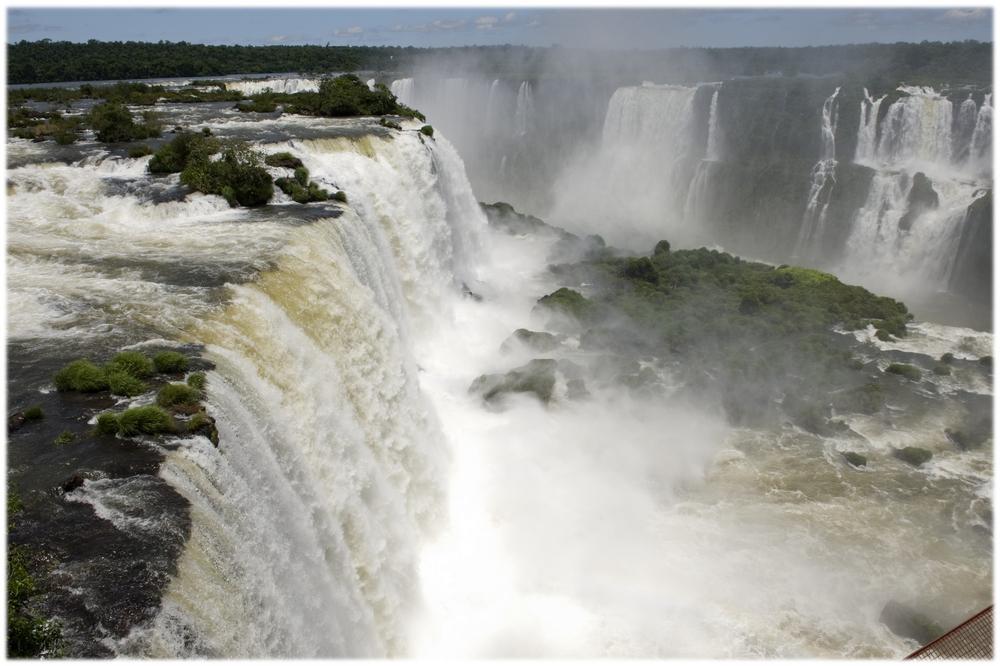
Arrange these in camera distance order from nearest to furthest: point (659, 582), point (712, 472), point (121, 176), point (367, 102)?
point (659, 582) < point (712, 472) < point (121, 176) < point (367, 102)

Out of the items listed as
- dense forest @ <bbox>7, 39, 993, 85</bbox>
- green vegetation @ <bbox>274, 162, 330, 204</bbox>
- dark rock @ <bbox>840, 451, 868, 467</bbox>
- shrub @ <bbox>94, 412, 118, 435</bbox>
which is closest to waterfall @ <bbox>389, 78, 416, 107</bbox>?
dense forest @ <bbox>7, 39, 993, 85</bbox>

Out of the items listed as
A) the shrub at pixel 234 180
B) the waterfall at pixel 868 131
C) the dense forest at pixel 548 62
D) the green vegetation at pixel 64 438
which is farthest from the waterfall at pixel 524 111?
the green vegetation at pixel 64 438

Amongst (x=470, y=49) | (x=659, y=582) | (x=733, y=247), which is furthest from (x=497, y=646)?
(x=470, y=49)

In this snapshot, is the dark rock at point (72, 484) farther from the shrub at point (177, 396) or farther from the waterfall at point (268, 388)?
the shrub at point (177, 396)

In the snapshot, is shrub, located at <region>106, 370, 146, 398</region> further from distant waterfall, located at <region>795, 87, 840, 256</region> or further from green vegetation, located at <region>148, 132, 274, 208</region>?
distant waterfall, located at <region>795, 87, 840, 256</region>

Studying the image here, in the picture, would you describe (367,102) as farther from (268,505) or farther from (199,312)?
(268,505)

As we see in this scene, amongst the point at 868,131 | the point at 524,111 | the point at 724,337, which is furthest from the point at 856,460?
the point at 524,111
